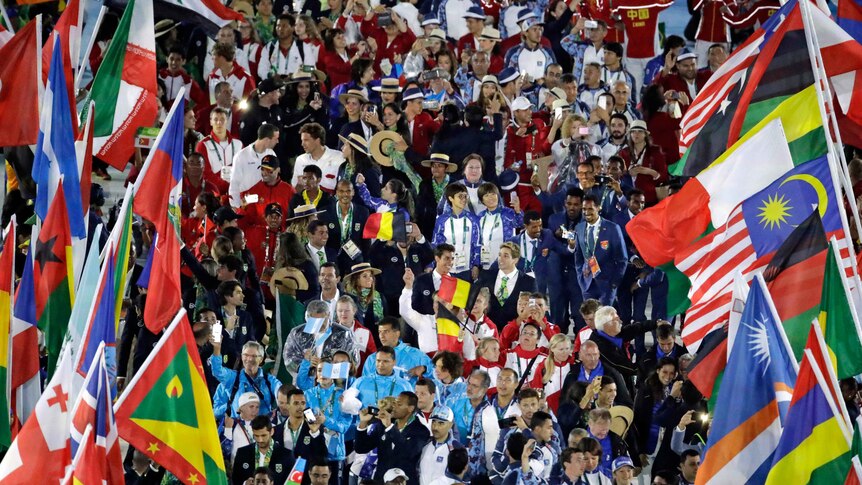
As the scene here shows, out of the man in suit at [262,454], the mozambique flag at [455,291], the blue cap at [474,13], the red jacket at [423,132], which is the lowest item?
the man in suit at [262,454]

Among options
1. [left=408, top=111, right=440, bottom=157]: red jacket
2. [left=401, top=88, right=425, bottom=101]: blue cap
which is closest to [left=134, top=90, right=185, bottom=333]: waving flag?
[left=408, top=111, right=440, bottom=157]: red jacket

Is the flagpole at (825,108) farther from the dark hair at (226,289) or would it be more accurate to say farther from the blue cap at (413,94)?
the blue cap at (413,94)

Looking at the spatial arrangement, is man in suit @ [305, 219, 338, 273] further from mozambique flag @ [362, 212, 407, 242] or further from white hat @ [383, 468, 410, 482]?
white hat @ [383, 468, 410, 482]

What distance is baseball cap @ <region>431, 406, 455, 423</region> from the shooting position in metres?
16.4

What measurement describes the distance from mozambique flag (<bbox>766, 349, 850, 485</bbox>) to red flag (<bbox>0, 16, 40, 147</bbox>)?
6.55 meters

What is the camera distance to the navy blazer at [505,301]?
61.4ft

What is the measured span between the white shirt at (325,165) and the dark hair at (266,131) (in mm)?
370

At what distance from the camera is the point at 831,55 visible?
14102 millimetres

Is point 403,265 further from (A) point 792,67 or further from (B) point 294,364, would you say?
(A) point 792,67

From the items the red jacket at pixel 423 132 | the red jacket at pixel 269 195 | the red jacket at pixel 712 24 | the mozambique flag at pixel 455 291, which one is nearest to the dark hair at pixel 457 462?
the mozambique flag at pixel 455 291

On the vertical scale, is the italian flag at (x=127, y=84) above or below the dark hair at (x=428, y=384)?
above

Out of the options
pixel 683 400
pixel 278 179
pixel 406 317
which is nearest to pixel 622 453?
pixel 683 400

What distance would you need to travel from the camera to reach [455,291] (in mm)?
18438

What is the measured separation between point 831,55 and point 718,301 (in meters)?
1.98
